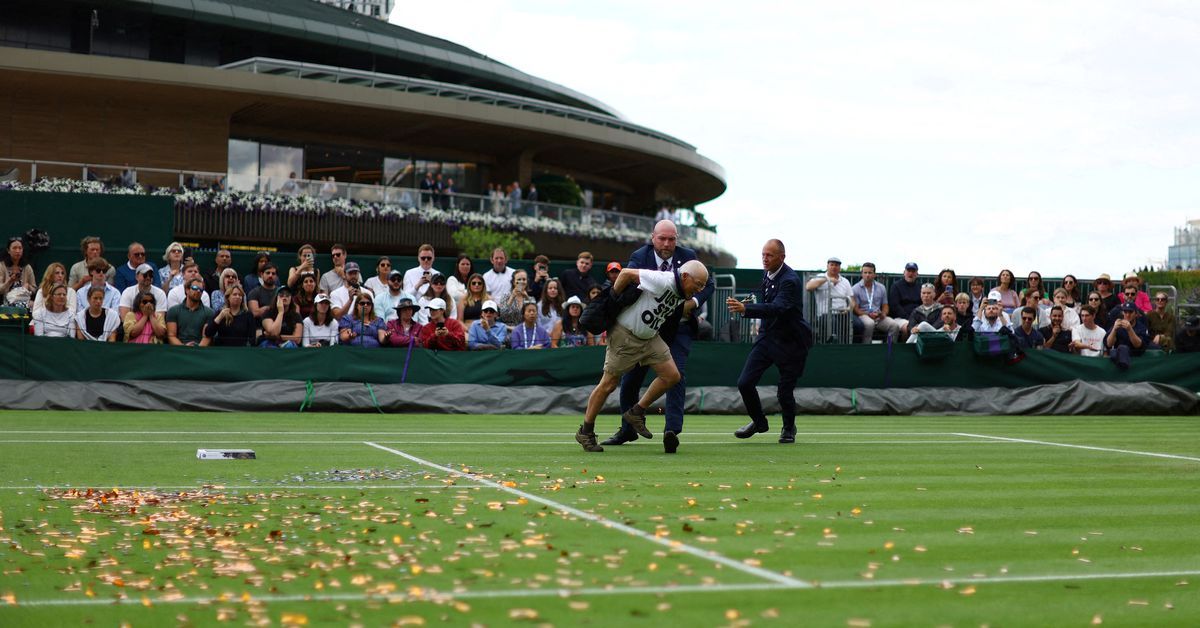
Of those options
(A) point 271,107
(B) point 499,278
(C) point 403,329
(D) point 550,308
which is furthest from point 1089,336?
(A) point 271,107

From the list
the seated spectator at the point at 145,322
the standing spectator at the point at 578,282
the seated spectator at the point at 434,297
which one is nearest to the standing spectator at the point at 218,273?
the seated spectator at the point at 145,322

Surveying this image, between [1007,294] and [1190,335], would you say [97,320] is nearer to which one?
[1007,294]

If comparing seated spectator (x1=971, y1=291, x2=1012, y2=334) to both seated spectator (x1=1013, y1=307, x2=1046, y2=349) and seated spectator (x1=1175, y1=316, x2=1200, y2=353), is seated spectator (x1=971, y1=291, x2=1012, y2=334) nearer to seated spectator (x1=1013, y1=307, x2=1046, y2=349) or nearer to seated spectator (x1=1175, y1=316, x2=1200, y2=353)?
seated spectator (x1=1013, y1=307, x2=1046, y2=349)

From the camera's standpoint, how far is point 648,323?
1132 cm

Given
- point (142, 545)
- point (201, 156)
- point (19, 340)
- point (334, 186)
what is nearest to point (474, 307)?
point (19, 340)

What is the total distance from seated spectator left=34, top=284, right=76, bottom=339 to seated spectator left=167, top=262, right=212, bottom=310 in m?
1.40

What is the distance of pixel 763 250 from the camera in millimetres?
13109

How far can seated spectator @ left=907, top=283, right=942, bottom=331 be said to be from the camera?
20781 mm

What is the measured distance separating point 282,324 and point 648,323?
9087 mm

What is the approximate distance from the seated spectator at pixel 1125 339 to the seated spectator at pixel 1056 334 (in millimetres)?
627

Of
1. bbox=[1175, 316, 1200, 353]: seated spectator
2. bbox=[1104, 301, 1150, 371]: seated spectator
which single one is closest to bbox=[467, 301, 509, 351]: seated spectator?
bbox=[1104, 301, 1150, 371]: seated spectator

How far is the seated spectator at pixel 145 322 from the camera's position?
59.1ft

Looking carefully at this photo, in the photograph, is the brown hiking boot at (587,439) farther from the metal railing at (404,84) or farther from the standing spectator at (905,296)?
the metal railing at (404,84)

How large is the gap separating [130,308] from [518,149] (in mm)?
35943
